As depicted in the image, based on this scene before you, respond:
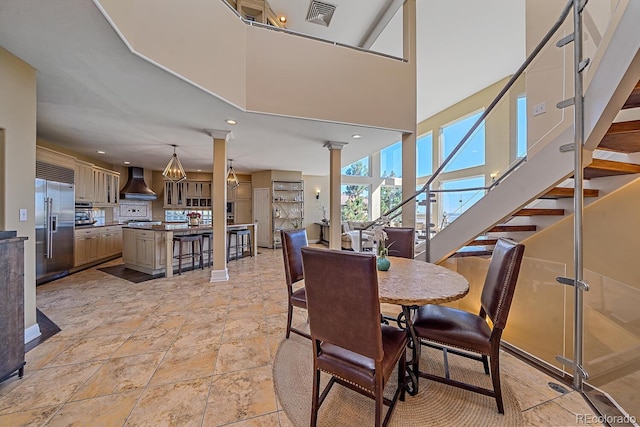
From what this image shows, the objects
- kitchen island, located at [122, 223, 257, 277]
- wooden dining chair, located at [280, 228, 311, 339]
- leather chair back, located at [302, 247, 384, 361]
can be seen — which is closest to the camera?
leather chair back, located at [302, 247, 384, 361]

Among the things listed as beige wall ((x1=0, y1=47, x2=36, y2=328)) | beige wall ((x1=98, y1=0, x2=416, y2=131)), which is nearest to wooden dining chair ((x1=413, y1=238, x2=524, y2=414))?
beige wall ((x1=98, y1=0, x2=416, y2=131))

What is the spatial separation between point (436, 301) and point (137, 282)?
479cm

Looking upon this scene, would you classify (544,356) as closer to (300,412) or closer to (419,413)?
(419,413)

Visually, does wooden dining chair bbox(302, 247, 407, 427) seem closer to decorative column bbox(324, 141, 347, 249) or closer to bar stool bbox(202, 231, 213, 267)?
decorative column bbox(324, 141, 347, 249)

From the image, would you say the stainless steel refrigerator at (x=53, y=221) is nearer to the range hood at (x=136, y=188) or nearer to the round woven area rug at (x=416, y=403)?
the range hood at (x=136, y=188)

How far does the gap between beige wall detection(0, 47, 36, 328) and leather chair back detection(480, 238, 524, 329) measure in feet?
13.3

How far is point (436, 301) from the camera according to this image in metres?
1.42

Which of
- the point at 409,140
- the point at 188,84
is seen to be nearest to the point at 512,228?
the point at 409,140

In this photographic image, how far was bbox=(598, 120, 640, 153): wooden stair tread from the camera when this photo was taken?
1649mm

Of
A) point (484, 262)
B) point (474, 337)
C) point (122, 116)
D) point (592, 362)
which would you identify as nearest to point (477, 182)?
point (484, 262)

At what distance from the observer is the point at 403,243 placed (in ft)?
9.48

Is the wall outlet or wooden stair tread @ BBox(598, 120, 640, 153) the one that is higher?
the wall outlet

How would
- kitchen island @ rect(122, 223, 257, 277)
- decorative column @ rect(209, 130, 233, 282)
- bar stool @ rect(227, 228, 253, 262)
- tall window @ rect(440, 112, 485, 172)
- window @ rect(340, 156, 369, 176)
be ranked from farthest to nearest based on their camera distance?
window @ rect(340, 156, 369, 176) < tall window @ rect(440, 112, 485, 172) < bar stool @ rect(227, 228, 253, 262) < kitchen island @ rect(122, 223, 257, 277) < decorative column @ rect(209, 130, 233, 282)

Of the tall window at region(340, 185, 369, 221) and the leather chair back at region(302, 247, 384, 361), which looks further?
the tall window at region(340, 185, 369, 221)
